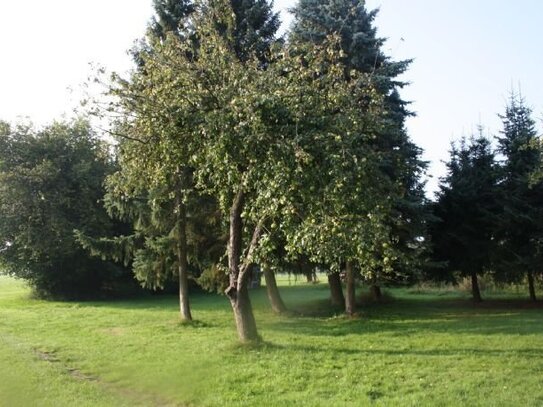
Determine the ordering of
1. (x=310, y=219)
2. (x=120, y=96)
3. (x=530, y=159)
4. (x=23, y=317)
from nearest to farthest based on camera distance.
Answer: (x=310, y=219), (x=120, y=96), (x=23, y=317), (x=530, y=159)

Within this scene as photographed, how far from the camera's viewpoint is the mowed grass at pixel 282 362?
313 inches

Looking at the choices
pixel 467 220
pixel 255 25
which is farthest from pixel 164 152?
pixel 467 220

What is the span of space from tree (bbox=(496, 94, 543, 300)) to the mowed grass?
12.1 ft

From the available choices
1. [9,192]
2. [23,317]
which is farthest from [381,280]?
[9,192]

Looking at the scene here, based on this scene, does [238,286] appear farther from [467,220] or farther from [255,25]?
[467,220]

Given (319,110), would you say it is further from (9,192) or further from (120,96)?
(9,192)

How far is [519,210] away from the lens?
21.2m

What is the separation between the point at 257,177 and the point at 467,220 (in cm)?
1432

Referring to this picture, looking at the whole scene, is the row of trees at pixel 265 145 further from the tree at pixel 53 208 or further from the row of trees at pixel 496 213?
the tree at pixel 53 208

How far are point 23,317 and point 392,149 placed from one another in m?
14.3

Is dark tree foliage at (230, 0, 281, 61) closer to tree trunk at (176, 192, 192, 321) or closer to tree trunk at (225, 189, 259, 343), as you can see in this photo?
tree trunk at (176, 192, 192, 321)

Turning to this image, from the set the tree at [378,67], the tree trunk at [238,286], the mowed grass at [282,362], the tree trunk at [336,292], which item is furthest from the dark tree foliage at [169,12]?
the tree trunk at [336,292]

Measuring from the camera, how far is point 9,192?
28.0 meters

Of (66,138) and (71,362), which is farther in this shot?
(66,138)
